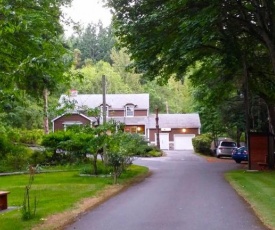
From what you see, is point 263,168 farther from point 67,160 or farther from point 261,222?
point 261,222

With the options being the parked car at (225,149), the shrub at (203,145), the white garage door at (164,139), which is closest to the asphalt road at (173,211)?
the parked car at (225,149)

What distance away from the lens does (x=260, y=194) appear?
47.1 ft

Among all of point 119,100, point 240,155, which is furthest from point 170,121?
point 240,155

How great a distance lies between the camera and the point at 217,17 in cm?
1942

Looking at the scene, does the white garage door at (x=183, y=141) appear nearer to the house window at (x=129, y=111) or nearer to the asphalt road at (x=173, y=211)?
the house window at (x=129, y=111)

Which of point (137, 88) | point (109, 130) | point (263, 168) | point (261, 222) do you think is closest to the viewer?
point (261, 222)

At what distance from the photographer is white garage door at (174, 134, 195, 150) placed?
63013 mm

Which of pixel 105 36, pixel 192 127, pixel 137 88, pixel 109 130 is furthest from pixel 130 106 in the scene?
pixel 105 36

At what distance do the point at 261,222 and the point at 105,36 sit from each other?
101849mm

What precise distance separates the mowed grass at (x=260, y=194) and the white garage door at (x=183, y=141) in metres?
42.9

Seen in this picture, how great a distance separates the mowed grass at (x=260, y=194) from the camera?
10533 millimetres

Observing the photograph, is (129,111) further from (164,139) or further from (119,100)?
(164,139)

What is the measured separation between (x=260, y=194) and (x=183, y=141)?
49.1 metres

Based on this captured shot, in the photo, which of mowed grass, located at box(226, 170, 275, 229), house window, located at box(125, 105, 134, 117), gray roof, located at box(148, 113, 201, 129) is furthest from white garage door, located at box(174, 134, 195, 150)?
mowed grass, located at box(226, 170, 275, 229)
